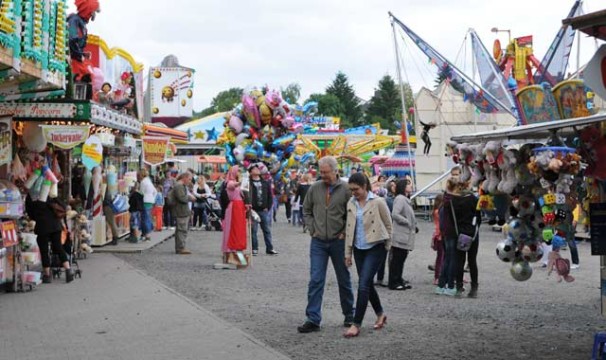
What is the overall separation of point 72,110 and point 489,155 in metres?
7.58

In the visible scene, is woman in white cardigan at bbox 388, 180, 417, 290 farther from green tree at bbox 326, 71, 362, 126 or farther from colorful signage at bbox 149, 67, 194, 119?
green tree at bbox 326, 71, 362, 126

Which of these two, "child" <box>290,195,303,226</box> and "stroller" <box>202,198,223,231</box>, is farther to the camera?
"child" <box>290,195,303,226</box>

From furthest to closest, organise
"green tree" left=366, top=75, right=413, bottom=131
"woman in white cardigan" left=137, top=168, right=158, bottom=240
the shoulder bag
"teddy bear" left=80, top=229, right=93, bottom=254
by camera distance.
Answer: "green tree" left=366, top=75, right=413, bottom=131, "woman in white cardigan" left=137, top=168, right=158, bottom=240, "teddy bear" left=80, top=229, right=93, bottom=254, the shoulder bag

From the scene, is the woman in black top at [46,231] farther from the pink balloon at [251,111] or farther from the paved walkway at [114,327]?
the pink balloon at [251,111]

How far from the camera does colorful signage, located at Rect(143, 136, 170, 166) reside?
93.2ft

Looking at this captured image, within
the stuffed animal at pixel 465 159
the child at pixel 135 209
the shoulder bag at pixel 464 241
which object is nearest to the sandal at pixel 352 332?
the stuffed animal at pixel 465 159

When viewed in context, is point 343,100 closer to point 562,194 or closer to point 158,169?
point 158,169

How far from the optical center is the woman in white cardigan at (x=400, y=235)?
536 inches

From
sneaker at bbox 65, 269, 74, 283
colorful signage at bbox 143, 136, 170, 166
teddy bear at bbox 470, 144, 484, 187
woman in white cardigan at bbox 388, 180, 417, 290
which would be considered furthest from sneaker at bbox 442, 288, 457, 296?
colorful signage at bbox 143, 136, 170, 166

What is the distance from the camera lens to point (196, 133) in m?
60.1

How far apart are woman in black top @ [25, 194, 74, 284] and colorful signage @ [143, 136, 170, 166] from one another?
1432 centimetres

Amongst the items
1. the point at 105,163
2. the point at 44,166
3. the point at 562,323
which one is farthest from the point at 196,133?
the point at 562,323

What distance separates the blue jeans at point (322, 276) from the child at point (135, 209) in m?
12.6

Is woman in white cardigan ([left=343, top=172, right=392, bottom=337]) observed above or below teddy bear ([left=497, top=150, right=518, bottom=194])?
below
